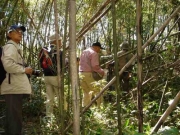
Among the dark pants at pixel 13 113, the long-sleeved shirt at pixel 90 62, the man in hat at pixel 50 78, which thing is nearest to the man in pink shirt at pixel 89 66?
the long-sleeved shirt at pixel 90 62

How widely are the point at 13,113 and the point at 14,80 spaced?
0.33m

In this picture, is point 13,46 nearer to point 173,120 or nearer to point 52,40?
point 52,40

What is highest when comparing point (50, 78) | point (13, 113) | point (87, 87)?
point (50, 78)

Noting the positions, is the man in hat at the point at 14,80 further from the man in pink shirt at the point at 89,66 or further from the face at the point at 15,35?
the man in pink shirt at the point at 89,66

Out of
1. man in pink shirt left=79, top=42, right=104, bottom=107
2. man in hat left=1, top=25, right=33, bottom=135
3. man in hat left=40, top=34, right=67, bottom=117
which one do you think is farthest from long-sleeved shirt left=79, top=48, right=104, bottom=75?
man in hat left=1, top=25, right=33, bottom=135

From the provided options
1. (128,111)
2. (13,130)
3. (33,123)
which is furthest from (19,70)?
(128,111)

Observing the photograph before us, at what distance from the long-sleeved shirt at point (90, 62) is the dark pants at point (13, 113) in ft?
5.43

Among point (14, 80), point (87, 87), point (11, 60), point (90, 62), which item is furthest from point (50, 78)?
point (11, 60)

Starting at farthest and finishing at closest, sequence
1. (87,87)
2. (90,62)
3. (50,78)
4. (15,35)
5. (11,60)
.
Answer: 1. (87,87)
2. (90,62)
3. (50,78)
4. (15,35)
5. (11,60)

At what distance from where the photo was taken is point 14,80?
285cm

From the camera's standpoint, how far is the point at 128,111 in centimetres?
388

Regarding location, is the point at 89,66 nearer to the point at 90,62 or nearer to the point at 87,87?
the point at 90,62

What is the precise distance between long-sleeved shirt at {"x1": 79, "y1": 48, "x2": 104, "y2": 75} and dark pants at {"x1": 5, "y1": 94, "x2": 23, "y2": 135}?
1.65 metres

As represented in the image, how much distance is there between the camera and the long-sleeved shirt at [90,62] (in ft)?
14.4
